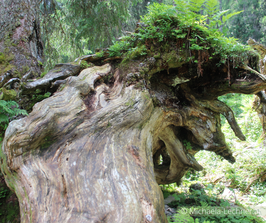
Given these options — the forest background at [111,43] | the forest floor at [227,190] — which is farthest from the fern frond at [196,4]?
the forest floor at [227,190]

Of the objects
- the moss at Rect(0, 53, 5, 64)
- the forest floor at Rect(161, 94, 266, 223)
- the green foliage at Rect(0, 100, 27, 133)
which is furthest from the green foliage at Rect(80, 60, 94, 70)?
the forest floor at Rect(161, 94, 266, 223)

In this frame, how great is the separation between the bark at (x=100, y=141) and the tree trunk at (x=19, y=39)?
2.84 ft

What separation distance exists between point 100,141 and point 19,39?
3.10 m

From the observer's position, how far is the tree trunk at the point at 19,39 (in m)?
3.59

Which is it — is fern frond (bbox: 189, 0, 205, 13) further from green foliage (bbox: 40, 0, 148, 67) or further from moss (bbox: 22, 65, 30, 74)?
green foliage (bbox: 40, 0, 148, 67)

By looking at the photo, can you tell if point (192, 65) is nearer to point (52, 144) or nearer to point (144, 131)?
point (144, 131)

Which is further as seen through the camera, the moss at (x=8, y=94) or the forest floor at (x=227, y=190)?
the forest floor at (x=227, y=190)

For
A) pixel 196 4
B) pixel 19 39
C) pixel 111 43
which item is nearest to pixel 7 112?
pixel 19 39

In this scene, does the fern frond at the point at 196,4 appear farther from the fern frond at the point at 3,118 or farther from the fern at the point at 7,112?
the fern frond at the point at 3,118

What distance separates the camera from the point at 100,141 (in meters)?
2.45

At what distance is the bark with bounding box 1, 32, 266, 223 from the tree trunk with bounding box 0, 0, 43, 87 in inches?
34.1

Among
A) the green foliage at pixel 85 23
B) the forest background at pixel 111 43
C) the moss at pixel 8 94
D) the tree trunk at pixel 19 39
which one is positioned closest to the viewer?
the moss at pixel 8 94

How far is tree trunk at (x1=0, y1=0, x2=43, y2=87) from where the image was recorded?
3594 mm

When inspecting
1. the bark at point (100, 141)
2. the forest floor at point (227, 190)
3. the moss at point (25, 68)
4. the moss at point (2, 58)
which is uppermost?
the moss at point (2, 58)
